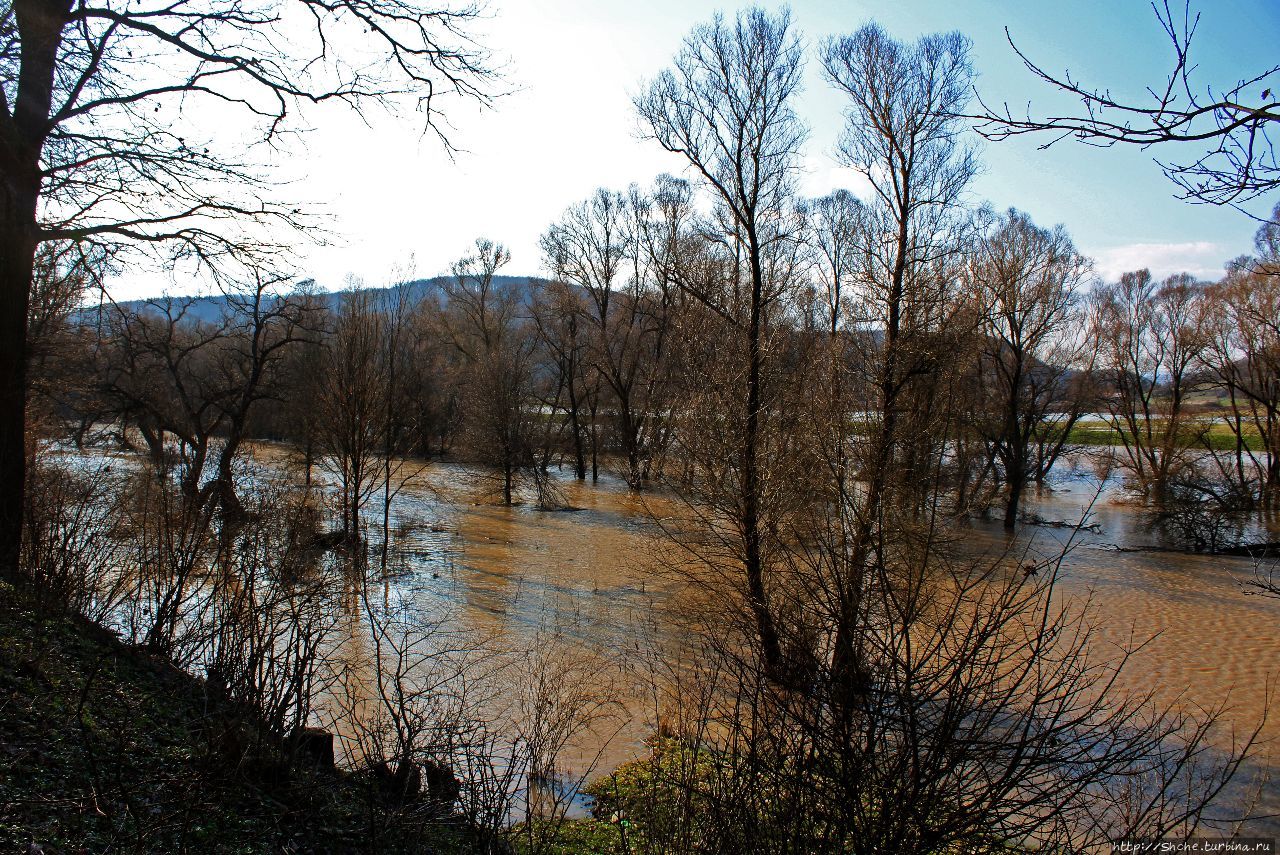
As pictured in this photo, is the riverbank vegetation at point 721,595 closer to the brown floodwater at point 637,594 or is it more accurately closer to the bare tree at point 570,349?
the brown floodwater at point 637,594

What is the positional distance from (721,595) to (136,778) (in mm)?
7408

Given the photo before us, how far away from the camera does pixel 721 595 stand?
10133mm

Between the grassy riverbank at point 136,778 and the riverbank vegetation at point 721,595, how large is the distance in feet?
0.09

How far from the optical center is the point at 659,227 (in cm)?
3712

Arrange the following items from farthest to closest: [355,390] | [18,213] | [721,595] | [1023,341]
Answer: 1. [1023,341]
2. [355,390]
3. [721,595]
4. [18,213]

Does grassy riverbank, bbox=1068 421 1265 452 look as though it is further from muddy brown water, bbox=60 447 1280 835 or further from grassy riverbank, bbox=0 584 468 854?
grassy riverbank, bbox=0 584 468 854

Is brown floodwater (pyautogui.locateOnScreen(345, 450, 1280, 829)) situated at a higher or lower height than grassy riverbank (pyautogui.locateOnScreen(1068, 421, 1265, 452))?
lower

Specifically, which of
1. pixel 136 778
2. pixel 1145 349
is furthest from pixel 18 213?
pixel 1145 349

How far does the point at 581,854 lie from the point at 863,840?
123 inches

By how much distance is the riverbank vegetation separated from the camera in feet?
10.4

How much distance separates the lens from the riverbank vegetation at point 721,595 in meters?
3.16

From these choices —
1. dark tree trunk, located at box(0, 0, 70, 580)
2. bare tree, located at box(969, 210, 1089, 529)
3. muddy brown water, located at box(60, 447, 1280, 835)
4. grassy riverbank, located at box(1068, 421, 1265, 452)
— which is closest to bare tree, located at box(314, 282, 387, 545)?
muddy brown water, located at box(60, 447, 1280, 835)

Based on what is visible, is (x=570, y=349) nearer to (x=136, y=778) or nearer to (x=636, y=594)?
(x=636, y=594)

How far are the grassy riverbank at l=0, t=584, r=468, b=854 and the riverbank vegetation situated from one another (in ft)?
0.09
